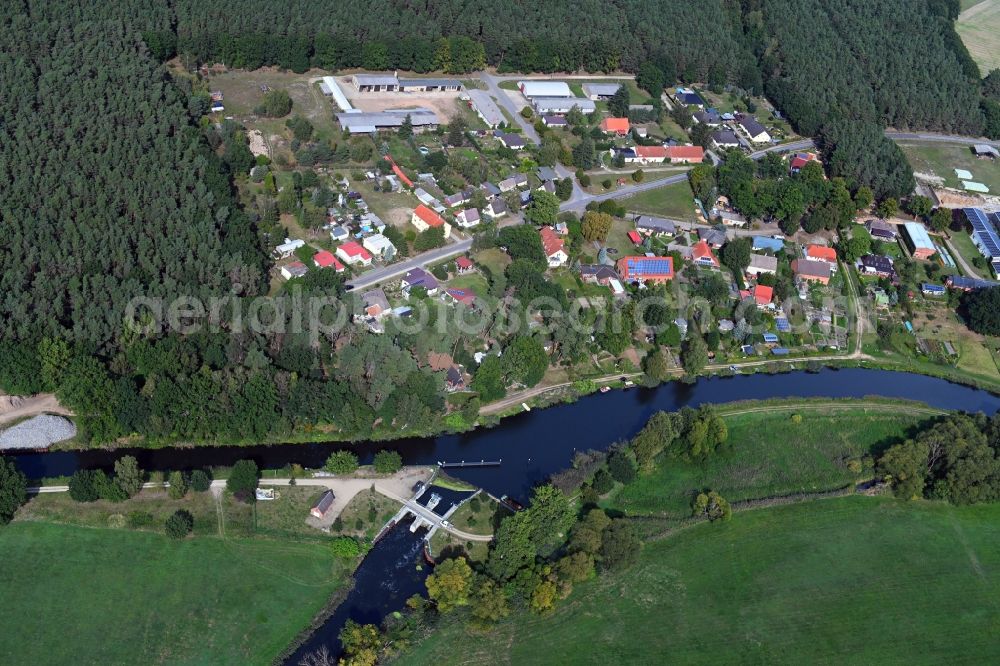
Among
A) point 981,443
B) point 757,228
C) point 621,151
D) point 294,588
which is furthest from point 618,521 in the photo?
point 621,151

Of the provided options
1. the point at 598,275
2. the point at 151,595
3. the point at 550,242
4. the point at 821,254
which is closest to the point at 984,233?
the point at 821,254

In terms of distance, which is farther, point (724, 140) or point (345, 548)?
point (724, 140)

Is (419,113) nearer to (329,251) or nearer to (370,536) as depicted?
(329,251)

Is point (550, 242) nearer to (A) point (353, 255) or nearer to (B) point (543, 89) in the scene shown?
(A) point (353, 255)

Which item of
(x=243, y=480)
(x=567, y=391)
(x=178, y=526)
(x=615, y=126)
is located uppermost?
(x=615, y=126)

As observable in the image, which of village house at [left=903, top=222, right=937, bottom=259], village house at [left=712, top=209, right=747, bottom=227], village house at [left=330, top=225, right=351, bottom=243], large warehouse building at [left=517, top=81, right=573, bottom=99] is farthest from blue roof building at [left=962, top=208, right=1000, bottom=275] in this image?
village house at [left=330, top=225, right=351, bottom=243]

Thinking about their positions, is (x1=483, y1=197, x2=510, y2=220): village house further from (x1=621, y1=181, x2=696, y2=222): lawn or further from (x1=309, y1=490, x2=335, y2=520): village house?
(x1=309, y1=490, x2=335, y2=520): village house
